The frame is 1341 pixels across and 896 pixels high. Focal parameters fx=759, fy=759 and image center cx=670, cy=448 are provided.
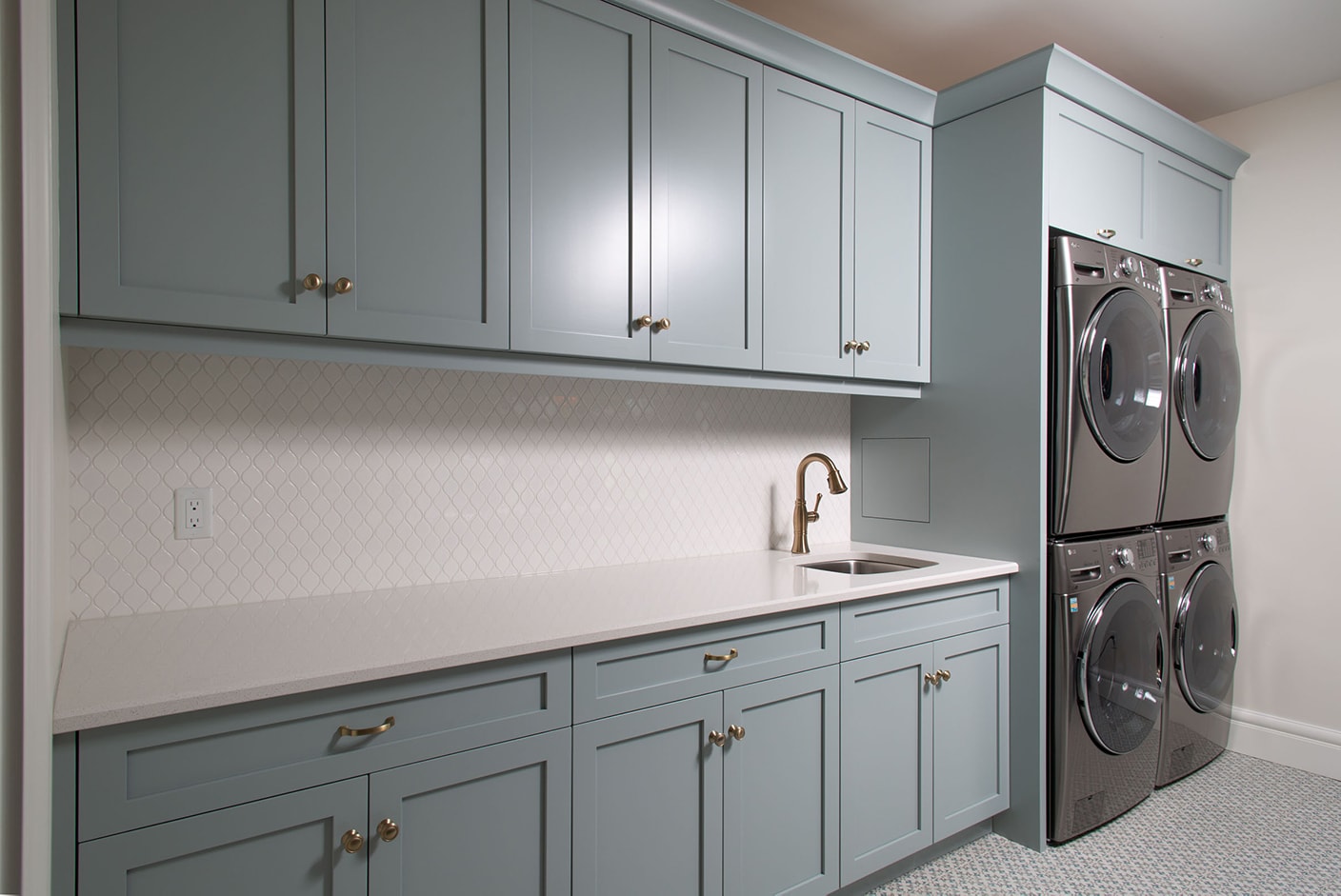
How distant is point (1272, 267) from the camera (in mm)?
3121

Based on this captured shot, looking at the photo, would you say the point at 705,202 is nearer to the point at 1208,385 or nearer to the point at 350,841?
the point at 350,841

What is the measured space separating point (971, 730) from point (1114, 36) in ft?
8.04

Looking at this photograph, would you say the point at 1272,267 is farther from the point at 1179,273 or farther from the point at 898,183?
the point at 898,183

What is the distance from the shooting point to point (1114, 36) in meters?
2.70

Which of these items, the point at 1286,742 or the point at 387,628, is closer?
the point at 387,628

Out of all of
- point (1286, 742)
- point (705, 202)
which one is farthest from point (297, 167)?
point (1286, 742)

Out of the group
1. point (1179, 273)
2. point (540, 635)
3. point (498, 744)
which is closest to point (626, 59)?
point (540, 635)

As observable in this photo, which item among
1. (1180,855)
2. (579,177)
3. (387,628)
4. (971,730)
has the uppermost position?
(579,177)

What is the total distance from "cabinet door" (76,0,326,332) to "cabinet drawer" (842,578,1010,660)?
150cm

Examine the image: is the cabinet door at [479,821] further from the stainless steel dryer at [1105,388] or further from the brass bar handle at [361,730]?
the stainless steel dryer at [1105,388]

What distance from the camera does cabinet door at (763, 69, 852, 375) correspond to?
7.27ft

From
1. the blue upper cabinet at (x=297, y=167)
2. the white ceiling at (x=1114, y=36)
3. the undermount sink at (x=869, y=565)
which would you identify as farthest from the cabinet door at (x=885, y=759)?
the white ceiling at (x=1114, y=36)

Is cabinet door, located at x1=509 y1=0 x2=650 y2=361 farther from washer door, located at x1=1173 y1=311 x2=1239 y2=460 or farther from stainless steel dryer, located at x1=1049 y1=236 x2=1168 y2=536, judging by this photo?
washer door, located at x1=1173 y1=311 x2=1239 y2=460

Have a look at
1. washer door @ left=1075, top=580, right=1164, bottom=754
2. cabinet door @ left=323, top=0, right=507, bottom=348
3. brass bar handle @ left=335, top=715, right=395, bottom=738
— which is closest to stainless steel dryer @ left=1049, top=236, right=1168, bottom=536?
washer door @ left=1075, top=580, right=1164, bottom=754
